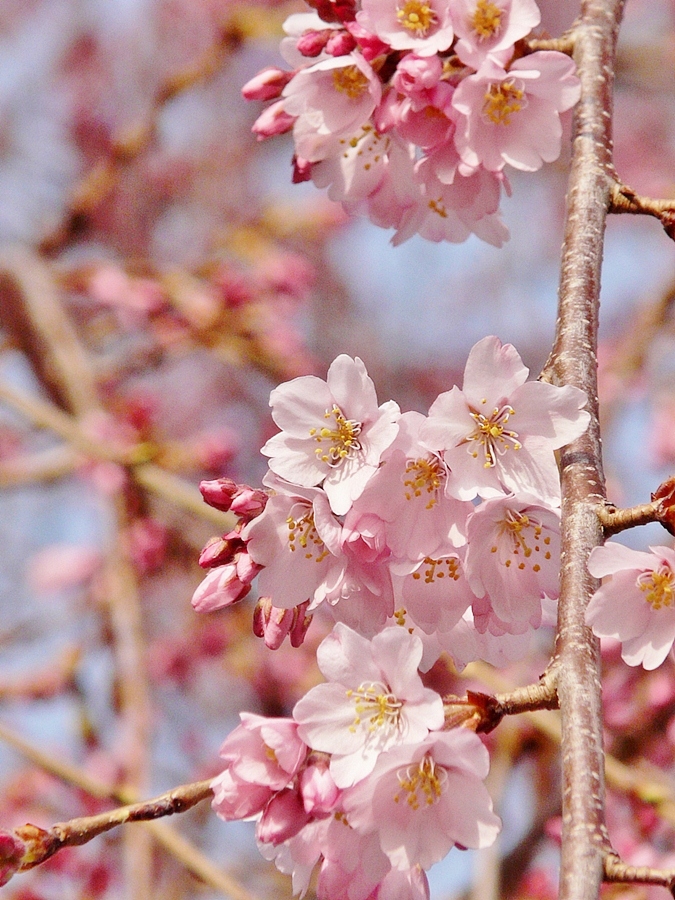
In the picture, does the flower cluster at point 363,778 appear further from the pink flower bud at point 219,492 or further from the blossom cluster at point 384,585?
the pink flower bud at point 219,492

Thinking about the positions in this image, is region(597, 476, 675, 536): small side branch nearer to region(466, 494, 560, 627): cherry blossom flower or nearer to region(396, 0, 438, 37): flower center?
region(466, 494, 560, 627): cherry blossom flower

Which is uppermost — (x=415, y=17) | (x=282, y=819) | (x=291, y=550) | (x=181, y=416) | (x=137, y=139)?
(x=415, y=17)

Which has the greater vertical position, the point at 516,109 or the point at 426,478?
the point at 516,109

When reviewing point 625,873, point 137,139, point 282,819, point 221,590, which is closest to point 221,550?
point 221,590

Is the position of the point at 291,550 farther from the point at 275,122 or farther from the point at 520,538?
the point at 275,122

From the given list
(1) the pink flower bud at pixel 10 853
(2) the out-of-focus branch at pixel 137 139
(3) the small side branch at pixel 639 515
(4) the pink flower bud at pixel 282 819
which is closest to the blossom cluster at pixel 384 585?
(4) the pink flower bud at pixel 282 819

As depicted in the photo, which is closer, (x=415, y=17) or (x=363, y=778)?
(x=363, y=778)
